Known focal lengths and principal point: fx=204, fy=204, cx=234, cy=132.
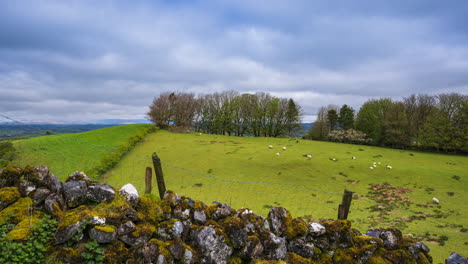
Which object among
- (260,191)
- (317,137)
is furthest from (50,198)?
(317,137)

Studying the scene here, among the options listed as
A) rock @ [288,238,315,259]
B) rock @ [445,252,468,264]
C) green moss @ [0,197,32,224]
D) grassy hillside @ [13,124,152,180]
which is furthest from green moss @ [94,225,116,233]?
grassy hillside @ [13,124,152,180]

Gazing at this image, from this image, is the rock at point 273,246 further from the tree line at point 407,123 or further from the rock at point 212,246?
the tree line at point 407,123

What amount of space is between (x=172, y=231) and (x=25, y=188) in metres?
2.54

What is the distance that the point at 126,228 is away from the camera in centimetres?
311

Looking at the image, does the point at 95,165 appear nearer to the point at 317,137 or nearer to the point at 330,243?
the point at 330,243

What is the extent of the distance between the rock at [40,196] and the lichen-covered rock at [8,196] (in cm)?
31

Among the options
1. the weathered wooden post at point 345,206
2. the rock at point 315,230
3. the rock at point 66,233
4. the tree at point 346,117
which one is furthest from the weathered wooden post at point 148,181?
the tree at point 346,117

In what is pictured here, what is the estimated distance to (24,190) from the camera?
3357 millimetres

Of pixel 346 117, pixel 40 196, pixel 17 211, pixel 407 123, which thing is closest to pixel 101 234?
pixel 40 196

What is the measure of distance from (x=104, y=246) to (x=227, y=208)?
6.50ft

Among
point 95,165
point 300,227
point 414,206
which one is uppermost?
point 300,227

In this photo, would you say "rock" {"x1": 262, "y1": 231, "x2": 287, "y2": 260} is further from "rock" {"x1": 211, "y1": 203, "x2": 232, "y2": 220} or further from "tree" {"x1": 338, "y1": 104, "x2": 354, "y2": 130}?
"tree" {"x1": 338, "y1": 104, "x2": 354, "y2": 130}

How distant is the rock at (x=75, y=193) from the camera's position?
11.0 feet

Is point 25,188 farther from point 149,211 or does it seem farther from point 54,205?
point 149,211
